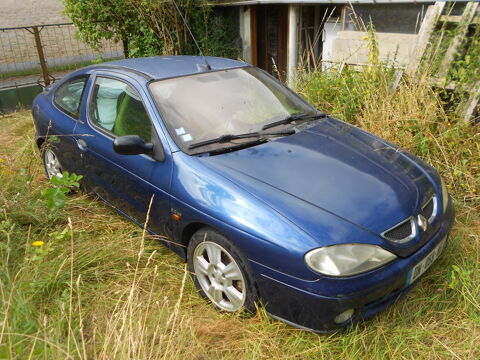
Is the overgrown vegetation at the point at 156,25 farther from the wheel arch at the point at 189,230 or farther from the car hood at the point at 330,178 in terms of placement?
the wheel arch at the point at 189,230

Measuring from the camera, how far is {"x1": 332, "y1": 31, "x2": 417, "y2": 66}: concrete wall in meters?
4.80

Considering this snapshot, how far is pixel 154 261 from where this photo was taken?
298 cm

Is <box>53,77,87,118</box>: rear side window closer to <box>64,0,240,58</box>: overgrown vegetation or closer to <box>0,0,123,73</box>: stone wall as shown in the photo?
<box>64,0,240,58</box>: overgrown vegetation

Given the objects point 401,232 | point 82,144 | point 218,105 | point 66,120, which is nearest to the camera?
point 401,232

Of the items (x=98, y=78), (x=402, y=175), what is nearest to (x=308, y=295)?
(x=402, y=175)

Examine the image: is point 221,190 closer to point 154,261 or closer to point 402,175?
point 154,261

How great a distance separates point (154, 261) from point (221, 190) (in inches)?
39.4

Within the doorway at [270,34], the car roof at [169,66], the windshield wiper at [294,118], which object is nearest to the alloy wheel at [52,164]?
the car roof at [169,66]

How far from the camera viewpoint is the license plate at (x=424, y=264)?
2.20 meters

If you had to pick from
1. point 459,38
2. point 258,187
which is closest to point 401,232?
point 258,187

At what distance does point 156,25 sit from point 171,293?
6.63 m

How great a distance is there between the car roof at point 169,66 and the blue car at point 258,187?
2 centimetres

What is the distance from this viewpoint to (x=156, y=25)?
793 cm

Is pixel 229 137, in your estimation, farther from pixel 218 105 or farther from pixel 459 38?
pixel 459 38
